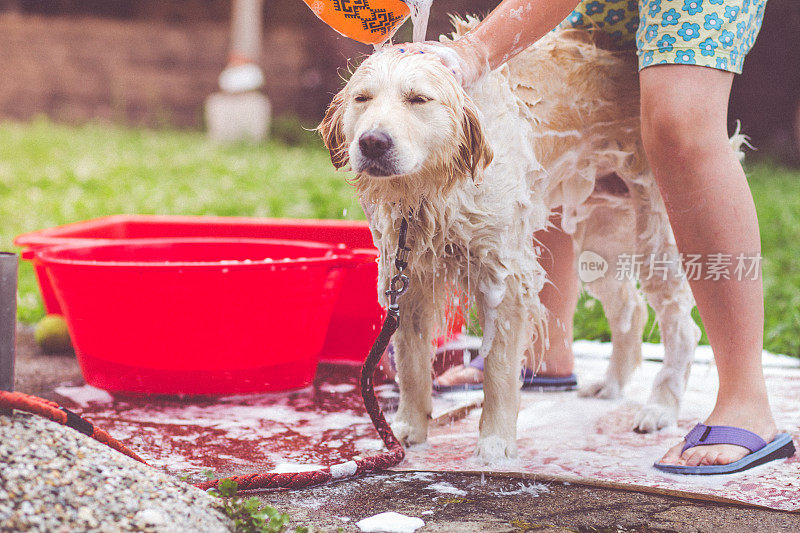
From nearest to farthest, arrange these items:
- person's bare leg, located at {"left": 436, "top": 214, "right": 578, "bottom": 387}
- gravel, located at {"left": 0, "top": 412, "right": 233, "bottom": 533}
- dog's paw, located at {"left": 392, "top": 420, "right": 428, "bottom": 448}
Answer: gravel, located at {"left": 0, "top": 412, "right": 233, "bottom": 533} → dog's paw, located at {"left": 392, "top": 420, "right": 428, "bottom": 448} → person's bare leg, located at {"left": 436, "top": 214, "right": 578, "bottom": 387}

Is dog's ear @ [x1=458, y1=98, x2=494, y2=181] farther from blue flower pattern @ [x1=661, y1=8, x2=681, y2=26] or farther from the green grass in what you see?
the green grass

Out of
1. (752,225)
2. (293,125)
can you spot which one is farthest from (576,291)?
(293,125)

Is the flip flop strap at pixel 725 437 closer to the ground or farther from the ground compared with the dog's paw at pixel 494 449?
farther from the ground

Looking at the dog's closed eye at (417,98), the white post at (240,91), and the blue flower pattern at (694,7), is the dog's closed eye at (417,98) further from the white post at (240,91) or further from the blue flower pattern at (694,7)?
the white post at (240,91)

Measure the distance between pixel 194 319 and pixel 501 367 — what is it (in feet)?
3.02

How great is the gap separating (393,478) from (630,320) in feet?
3.68

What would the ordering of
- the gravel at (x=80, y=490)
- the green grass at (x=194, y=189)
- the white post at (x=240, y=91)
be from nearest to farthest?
1. the gravel at (x=80, y=490)
2. the green grass at (x=194, y=189)
3. the white post at (x=240, y=91)

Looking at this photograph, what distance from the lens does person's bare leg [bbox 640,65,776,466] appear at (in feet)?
6.61

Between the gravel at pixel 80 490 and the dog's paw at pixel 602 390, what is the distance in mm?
1443

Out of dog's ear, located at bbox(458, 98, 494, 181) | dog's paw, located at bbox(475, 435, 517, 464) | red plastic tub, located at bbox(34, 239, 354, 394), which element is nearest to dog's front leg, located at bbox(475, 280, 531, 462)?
dog's paw, located at bbox(475, 435, 517, 464)

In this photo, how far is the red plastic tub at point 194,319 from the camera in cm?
245

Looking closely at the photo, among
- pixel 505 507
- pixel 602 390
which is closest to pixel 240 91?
pixel 602 390

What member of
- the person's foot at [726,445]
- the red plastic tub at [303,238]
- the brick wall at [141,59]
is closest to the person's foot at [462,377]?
the red plastic tub at [303,238]

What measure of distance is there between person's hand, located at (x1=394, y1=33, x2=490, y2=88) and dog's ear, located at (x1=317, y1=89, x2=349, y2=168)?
0.21 metres
